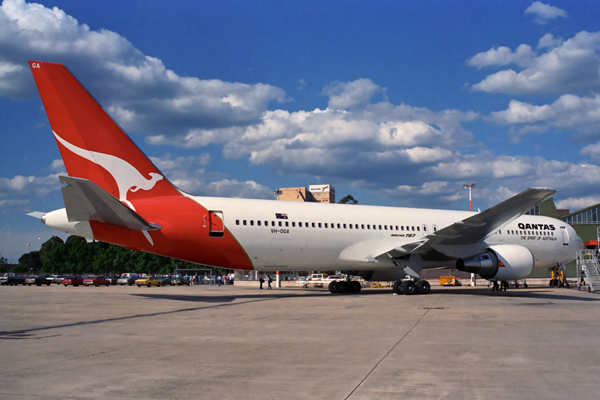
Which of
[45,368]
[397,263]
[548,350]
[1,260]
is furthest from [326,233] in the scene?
[1,260]

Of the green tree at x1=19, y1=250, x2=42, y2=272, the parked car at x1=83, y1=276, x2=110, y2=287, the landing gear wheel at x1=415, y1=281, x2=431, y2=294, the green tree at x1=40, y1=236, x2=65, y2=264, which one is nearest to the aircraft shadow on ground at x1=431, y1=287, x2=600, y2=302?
the landing gear wheel at x1=415, y1=281, x2=431, y2=294

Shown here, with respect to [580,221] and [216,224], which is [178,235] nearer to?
[216,224]

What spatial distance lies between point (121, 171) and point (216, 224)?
412 cm

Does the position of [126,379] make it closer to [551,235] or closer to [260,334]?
[260,334]

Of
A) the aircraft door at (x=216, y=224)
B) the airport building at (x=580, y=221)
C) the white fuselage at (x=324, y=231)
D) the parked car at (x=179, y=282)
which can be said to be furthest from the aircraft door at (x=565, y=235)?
the parked car at (x=179, y=282)

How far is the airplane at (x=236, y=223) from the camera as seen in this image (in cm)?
1795

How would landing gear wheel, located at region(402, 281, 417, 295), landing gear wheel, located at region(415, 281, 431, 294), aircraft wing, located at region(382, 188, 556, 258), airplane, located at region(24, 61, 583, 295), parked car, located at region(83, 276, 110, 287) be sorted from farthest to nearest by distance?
parked car, located at region(83, 276, 110, 287)
landing gear wheel, located at region(415, 281, 431, 294)
landing gear wheel, located at region(402, 281, 417, 295)
aircraft wing, located at region(382, 188, 556, 258)
airplane, located at region(24, 61, 583, 295)

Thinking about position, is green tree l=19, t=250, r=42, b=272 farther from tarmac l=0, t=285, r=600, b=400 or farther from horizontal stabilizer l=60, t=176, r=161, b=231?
tarmac l=0, t=285, r=600, b=400

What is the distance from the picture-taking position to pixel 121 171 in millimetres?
19000

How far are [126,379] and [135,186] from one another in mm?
14382

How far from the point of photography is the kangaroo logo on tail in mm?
18438

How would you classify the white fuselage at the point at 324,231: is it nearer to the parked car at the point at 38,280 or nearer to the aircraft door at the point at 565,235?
the aircraft door at the point at 565,235

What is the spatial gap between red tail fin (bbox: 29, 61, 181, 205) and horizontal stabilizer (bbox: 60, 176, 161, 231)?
1.68 metres

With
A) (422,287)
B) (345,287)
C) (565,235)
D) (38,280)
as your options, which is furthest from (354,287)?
(38,280)
